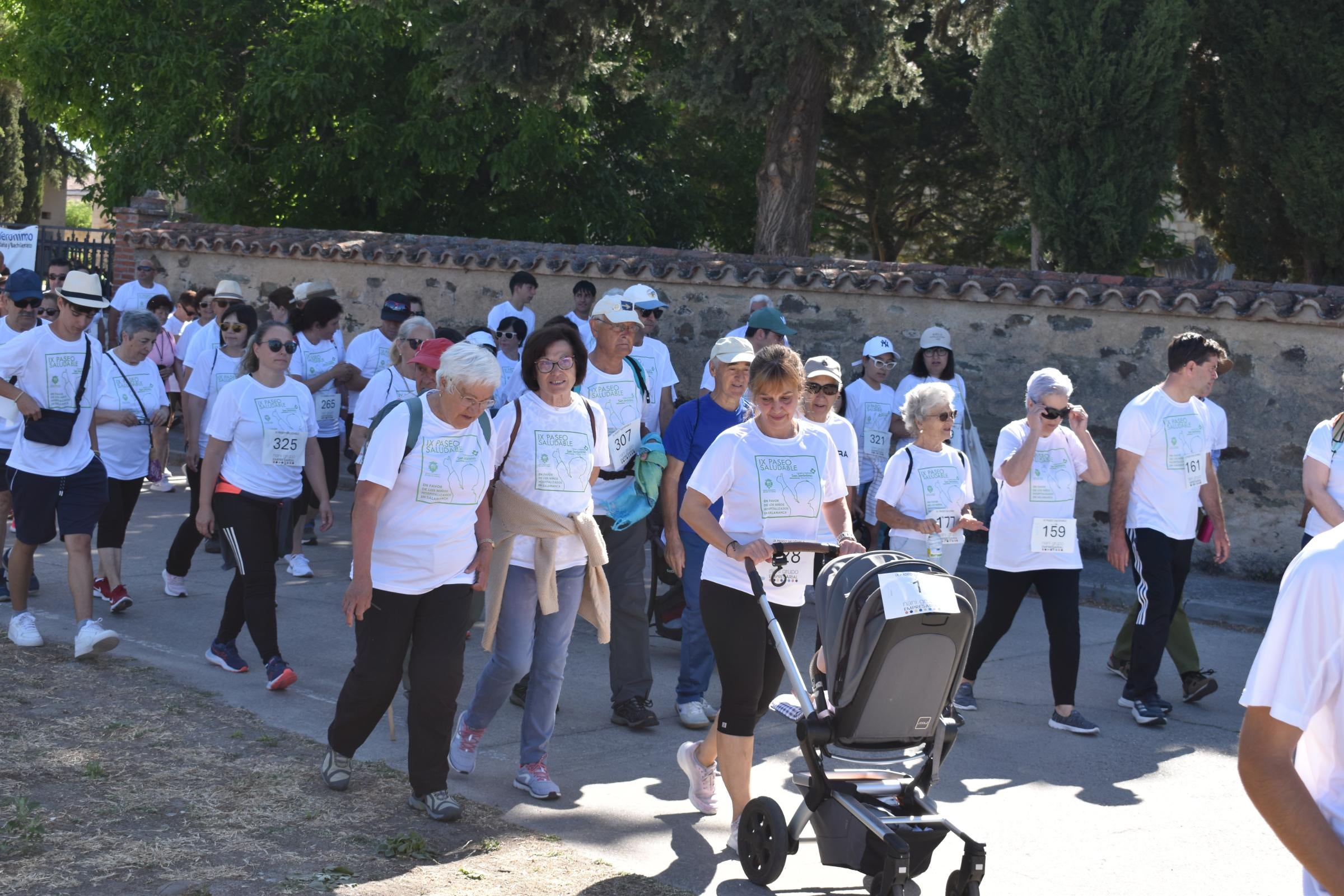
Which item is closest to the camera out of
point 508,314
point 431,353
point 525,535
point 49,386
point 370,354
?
point 525,535

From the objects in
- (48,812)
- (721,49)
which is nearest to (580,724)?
(48,812)

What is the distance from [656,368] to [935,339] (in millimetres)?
2054

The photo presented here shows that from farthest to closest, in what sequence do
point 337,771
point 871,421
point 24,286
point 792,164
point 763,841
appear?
1. point 792,164
2. point 871,421
3. point 24,286
4. point 337,771
5. point 763,841

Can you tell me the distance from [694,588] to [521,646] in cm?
131

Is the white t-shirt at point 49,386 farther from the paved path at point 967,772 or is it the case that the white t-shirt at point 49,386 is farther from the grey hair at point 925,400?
the grey hair at point 925,400

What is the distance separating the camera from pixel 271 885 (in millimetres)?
4281

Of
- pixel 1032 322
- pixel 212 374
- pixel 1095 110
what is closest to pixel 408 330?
pixel 212 374

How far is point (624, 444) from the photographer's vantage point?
6520 millimetres

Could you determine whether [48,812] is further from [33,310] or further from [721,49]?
[721,49]

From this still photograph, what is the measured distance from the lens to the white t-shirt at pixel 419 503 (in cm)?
489

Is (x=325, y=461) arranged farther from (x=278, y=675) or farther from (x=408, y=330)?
(x=278, y=675)

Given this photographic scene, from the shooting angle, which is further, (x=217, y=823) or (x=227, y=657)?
(x=227, y=657)

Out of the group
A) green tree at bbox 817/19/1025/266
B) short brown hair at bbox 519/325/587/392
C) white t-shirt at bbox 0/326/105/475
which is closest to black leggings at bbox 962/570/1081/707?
short brown hair at bbox 519/325/587/392

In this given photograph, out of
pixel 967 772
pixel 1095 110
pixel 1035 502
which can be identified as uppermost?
pixel 1095 110
